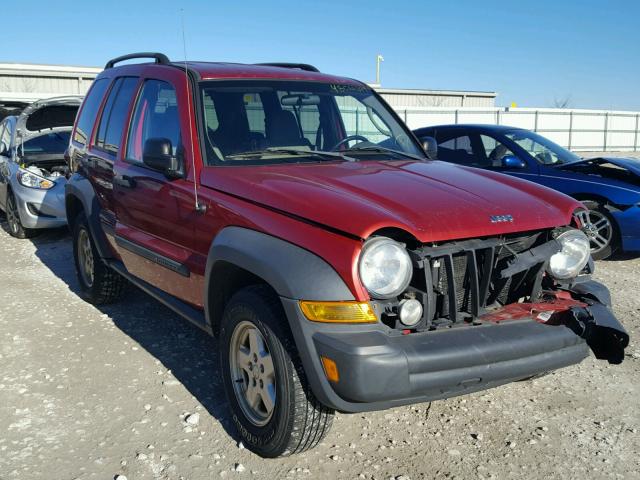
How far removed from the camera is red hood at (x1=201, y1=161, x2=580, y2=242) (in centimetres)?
278

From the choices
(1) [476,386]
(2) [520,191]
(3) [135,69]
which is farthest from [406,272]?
(3) [135,69]

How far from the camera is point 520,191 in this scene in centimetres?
344

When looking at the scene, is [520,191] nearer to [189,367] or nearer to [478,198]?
[478,198]

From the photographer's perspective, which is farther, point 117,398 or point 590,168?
point 590,168

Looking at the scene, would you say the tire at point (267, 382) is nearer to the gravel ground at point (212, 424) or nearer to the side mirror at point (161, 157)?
the gravel ground at point (212, 424)

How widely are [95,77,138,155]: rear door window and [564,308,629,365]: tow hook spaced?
11.0 ft

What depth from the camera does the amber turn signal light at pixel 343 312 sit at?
2.62m

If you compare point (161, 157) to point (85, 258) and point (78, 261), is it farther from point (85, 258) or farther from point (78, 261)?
point (78, 261)

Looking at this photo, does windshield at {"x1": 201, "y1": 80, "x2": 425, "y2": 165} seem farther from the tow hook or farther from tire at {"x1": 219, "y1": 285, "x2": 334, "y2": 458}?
the tow hook

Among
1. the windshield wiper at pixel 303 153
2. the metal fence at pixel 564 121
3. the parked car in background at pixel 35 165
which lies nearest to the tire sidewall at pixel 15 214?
the parked car in background at pixel 35 165

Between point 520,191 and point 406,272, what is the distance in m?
1.12

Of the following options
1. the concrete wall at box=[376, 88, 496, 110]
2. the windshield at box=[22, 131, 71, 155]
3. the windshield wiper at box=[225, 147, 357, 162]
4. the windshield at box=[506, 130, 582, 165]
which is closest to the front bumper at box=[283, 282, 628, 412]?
the windshield wiper at box=[225, 147, 357, 162]

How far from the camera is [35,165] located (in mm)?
8750

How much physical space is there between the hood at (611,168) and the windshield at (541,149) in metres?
0.29
